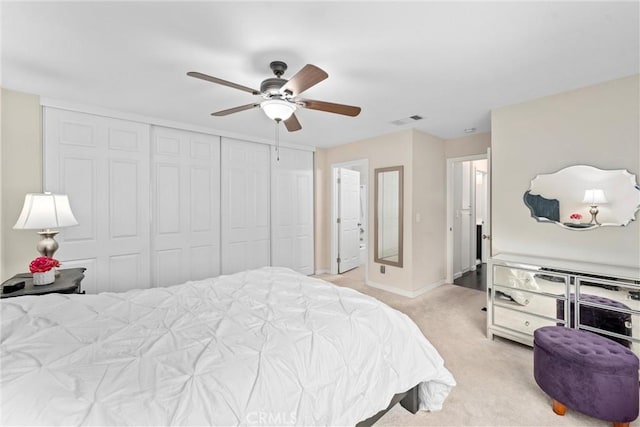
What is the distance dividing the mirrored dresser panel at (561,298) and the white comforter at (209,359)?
1342mm

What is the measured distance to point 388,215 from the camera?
14.1 feet

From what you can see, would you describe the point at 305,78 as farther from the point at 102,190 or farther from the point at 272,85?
the point at 102,190

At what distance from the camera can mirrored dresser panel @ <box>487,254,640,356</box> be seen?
2051 millimetres

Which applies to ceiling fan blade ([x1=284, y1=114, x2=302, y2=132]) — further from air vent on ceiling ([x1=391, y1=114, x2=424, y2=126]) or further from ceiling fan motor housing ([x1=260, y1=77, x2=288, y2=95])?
air vent on ceiling ([x1=391, y1=114, x2=424, y2=126])

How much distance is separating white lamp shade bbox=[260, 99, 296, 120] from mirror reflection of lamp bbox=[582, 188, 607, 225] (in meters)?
2.78

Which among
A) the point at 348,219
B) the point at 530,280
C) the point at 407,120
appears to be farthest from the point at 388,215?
the point at 530,280

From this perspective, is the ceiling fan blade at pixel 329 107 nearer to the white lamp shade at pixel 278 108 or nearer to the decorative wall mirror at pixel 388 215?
the white lamp shade at pixel 278 108

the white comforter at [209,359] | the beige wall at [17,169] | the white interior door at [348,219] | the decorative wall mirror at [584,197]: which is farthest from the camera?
the white interior door at [348,219]

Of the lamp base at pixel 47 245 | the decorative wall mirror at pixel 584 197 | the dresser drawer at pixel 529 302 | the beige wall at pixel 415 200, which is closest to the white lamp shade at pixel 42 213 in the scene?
the lamp base at pixel 47 245

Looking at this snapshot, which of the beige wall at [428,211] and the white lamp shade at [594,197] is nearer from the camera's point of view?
the white lamp shade at [594,197]

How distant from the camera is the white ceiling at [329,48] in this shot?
1.53m

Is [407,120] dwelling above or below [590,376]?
above

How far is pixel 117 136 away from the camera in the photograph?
3.12m

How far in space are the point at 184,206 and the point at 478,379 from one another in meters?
3.69
